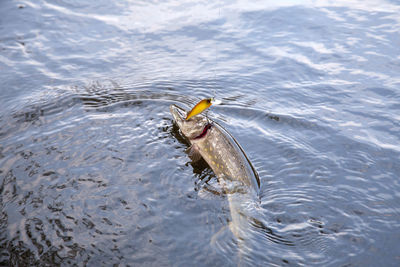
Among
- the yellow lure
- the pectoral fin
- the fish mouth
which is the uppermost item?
the yellow lure

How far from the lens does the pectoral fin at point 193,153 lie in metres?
5.33

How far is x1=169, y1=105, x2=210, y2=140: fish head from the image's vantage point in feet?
18.1

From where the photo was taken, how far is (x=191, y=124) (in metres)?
5.63

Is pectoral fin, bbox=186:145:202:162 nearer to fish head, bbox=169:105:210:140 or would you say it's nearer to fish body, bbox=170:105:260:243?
fish body, bbox=170:105:260:243

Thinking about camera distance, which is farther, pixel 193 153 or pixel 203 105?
pixel 193 153

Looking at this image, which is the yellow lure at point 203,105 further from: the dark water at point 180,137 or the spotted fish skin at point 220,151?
the dark water at point 180,137

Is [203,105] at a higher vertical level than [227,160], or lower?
→ higher

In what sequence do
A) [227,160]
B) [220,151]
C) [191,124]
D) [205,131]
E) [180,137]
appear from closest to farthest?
[227,160], [220,151], [205,131], [191,124], [180,137]

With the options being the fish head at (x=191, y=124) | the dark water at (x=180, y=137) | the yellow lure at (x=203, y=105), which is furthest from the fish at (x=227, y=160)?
the yellow lure at (x=203, y=105)

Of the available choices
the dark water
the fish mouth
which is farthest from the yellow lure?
the dark water

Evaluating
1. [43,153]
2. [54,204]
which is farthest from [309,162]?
[43,153]

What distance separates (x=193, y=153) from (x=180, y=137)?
524mm

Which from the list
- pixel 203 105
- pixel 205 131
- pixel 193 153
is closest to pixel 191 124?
pixel 205 131

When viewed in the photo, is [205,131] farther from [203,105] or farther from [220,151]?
[203,105]
